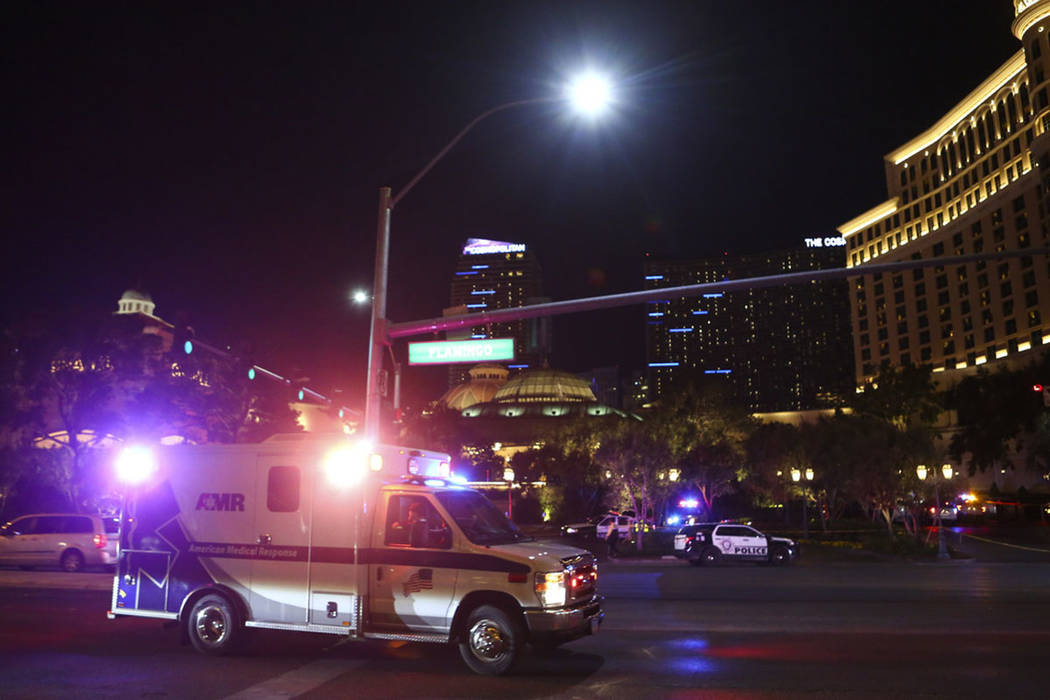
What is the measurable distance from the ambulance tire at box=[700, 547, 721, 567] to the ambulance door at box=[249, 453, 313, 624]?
21.6 metres

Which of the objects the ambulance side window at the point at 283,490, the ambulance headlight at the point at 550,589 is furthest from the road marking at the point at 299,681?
the ambulance headlight at the point at 550,589

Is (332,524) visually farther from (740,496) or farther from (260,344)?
(740,496)

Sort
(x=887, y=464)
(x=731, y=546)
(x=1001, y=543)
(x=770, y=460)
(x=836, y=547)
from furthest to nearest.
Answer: (x=770, y=460) < (x=1001, y=543) < (x=836, y=547) < (x=887, y=464) < (x=731, y=546)

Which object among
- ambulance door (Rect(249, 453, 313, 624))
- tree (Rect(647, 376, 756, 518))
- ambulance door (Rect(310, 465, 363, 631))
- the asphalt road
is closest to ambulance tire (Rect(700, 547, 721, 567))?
tree (Rect(647, 376, 756, 518))

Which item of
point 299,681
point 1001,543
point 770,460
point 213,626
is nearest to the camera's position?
point 299,681

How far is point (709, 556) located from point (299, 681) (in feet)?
74.0

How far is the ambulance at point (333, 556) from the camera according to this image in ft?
31.9

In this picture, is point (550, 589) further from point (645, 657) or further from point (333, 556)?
point (333, 556)

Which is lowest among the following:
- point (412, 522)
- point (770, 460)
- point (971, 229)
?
point (412, 522)

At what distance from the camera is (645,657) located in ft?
35.3

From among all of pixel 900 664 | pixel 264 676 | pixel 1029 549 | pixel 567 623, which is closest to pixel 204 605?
pixel 264 676

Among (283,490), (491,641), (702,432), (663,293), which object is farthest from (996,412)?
(283,490)

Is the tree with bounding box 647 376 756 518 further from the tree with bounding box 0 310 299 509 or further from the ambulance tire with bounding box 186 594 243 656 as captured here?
the ambulance tire with bounding box 186 594 243 656

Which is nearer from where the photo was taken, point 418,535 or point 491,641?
point 491,641
